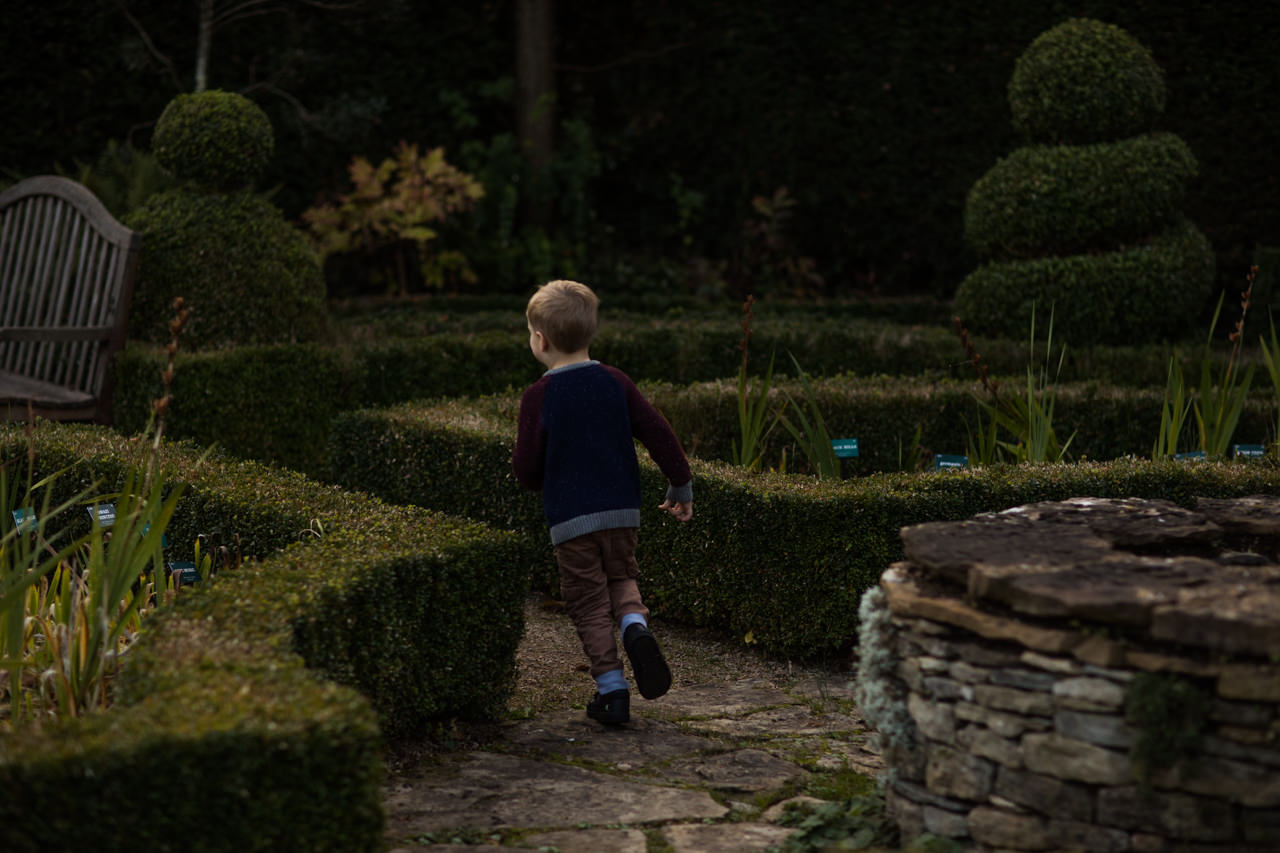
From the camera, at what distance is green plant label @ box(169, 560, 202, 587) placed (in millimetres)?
3836

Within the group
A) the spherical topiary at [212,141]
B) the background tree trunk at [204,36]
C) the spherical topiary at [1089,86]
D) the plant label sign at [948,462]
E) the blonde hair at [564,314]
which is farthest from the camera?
the background tree trunk at [204,36]

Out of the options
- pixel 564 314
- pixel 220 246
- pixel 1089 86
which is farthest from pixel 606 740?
pixel 1089 86

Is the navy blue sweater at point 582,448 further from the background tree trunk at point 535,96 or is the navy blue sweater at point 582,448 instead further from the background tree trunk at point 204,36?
the background tree trunk at point 535,96

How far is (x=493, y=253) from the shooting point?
1223cm

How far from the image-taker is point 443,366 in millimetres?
7805

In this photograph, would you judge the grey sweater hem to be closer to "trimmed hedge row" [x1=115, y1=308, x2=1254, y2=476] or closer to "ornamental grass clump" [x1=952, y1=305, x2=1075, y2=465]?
"ornamental grass clump" [x1=952, y1=305, x2=1075, y2=465]

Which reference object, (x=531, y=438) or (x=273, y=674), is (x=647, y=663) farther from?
(x=273, y=674)

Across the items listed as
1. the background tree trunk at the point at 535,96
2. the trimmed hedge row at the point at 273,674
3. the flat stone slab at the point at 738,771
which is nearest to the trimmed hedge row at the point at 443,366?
the trimmed hedge row at the point at 273,674

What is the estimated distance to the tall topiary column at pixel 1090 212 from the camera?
895cm

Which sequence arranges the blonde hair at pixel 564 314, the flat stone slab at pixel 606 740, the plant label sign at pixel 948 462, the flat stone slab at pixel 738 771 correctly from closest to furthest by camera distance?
the flat stone slab at pixel 738 771 < the flat stone slab at pixel 606 740 < the blonde hair at pixel 564 314 < the plant label sign at pixel 948 462

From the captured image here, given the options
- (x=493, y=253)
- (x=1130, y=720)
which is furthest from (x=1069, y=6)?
(x=1130, y=720)

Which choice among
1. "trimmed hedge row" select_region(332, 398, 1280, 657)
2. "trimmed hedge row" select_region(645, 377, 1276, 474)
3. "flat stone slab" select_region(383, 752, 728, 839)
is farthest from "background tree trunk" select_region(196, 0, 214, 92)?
"flat stone slab" select_region(383, 752, 728, 839)

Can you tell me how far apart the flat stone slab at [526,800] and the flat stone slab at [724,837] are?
78 mm

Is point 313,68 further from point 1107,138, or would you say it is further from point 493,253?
point 1107,138
